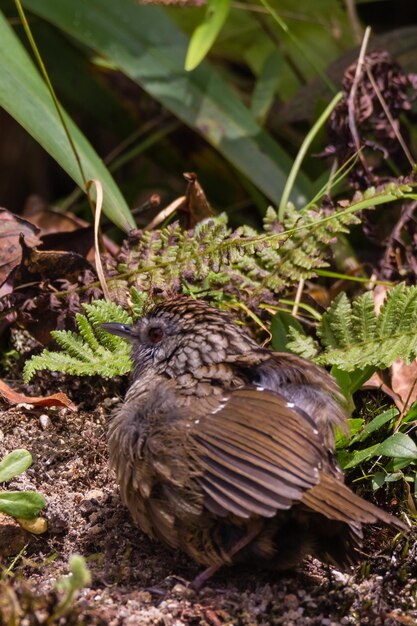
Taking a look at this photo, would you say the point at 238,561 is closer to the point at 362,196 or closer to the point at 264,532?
the point at 264,532

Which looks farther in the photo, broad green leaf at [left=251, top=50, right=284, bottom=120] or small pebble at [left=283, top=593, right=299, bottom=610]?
broad green leaf at [left=251, top=50, right=284, bottom=120]

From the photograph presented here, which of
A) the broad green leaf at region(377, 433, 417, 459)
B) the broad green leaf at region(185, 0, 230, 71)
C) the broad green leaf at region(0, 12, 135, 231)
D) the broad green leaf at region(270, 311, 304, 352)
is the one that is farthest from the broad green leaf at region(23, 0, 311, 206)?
the broad green leaf at region(377, 433, 417, 459)

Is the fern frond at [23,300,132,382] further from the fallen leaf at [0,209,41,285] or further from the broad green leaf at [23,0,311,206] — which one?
the broad green leaf at [23,0,311,206]

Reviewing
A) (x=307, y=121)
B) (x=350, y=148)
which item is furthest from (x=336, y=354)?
(x=307, y=121)

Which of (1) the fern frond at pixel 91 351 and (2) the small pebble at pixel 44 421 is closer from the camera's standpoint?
(1) the fern frond at pixel 91 351

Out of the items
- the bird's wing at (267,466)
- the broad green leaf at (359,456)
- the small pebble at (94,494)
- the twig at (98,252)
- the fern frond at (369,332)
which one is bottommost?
the broad green leaf at (359,456)

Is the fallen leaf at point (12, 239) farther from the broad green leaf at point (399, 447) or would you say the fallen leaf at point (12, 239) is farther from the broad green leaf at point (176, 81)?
the broad green leaf at point (399, 447)

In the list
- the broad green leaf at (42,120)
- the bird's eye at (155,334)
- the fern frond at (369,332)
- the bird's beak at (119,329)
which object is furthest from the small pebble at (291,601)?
the broad green leaf at (42,120)

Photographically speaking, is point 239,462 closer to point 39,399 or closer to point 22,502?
point 22,502
